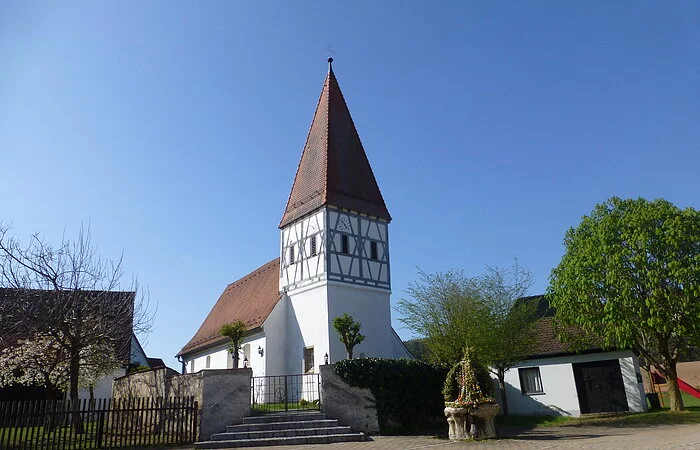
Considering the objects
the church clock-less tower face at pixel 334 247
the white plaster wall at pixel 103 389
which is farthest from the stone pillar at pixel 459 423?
the white plaster wall at pixel 103 389

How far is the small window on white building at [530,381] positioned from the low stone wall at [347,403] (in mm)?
10793

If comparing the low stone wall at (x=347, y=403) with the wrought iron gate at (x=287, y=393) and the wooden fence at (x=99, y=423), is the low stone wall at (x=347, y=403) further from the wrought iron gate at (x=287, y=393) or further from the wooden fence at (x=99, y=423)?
the wooden fence at (x=99, y=423)

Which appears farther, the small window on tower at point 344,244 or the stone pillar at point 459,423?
the small window on tower at point 344,244

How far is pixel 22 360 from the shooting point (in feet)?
71.6

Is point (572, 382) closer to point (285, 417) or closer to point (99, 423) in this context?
point (285, 417)

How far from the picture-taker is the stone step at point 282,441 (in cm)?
1388

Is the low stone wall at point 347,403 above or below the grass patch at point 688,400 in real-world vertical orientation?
above

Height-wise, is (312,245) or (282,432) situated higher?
(312,245)

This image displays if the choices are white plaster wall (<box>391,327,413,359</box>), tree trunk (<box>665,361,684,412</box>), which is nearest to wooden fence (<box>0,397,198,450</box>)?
white plaster wall (<box>391,327,413,359</box>)

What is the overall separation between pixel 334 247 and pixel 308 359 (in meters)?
5.33

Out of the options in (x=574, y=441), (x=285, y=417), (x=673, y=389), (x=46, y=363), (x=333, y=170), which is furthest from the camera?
(x=333, y=170)

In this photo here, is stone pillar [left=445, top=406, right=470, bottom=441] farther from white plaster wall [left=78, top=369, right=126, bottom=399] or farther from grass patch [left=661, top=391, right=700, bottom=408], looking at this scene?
white plaster wall [left=78, top=369, right=126, bottom=399]

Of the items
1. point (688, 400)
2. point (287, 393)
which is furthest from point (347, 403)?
point (688, 400)

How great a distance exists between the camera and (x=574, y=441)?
1305 centimetres
